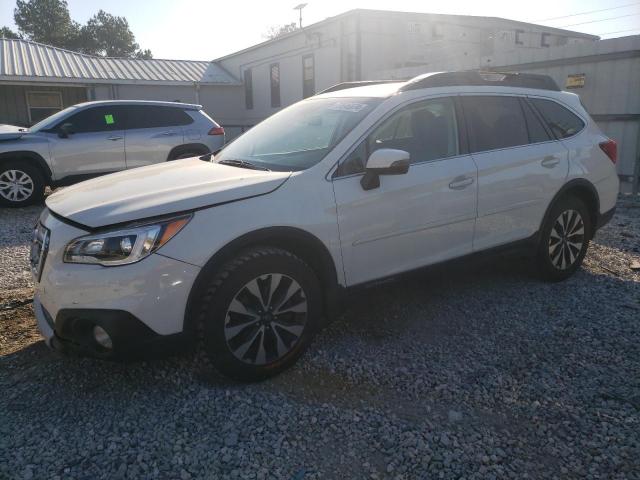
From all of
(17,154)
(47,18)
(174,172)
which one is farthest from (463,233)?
(47,18)

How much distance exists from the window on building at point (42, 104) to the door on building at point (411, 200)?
2026cm

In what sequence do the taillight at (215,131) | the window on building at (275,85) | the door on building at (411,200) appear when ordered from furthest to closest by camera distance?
1. the window on building at (275,85)
2. the taillight at (215,131)
3. the door on building at (411,200)

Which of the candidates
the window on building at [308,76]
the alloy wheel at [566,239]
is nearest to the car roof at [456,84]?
the alloy wheel at [566,239]

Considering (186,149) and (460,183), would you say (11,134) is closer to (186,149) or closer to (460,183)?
(186,149)

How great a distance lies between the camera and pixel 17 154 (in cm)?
829

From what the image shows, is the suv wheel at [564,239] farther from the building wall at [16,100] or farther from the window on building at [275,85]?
the building wall at [16,100]

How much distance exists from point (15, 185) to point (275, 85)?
45.9ft

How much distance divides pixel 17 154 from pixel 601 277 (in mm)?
8458

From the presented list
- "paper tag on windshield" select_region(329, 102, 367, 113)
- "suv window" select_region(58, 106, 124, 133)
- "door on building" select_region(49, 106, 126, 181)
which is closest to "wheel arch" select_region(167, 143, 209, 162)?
"door on building" select_region(49, 106, 126, 181)

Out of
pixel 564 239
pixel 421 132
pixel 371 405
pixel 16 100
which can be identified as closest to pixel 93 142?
pixel 421 132

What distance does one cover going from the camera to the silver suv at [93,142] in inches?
331

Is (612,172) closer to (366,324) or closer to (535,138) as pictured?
(535,138)

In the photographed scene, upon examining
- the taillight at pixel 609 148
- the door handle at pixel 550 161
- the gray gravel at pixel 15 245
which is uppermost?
the taillight at pixel 609 148

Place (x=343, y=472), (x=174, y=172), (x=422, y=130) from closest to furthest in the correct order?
(x=343, y=472) < (x=174, y=172) < (x=422, y=130)
